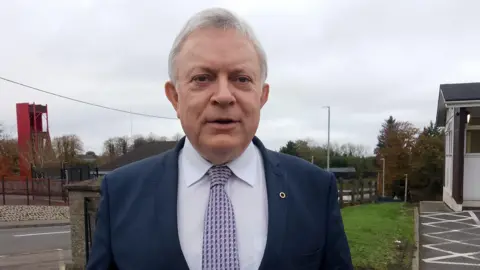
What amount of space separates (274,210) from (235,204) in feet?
0.47

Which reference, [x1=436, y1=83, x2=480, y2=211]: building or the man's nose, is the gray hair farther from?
[x1=436, y1=83, x2=480, y2=211]: building

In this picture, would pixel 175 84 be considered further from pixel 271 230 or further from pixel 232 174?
pixel 271 230

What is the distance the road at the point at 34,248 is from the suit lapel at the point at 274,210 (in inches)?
258

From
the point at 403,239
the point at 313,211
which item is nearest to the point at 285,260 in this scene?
the point at 313,211

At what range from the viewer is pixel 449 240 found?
7203mm

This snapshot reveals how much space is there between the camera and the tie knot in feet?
4.52

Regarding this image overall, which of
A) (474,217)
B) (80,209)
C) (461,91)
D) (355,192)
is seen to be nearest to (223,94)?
(80,209)

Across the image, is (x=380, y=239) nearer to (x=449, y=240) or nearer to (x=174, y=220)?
(x=449, y=240)

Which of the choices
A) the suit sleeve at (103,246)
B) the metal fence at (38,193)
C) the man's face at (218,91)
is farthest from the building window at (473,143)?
the metal fence at (38,193)

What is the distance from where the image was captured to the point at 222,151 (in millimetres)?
1306

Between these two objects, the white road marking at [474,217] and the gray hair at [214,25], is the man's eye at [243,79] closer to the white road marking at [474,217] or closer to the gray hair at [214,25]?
the gray hair at [214,25]

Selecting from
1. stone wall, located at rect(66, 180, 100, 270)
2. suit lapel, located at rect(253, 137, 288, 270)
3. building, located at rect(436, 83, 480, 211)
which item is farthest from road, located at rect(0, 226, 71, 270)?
building, located at rect(436, 83, 480, 211)

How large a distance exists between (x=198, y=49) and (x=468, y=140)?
1188 cm

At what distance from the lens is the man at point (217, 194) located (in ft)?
4.19
